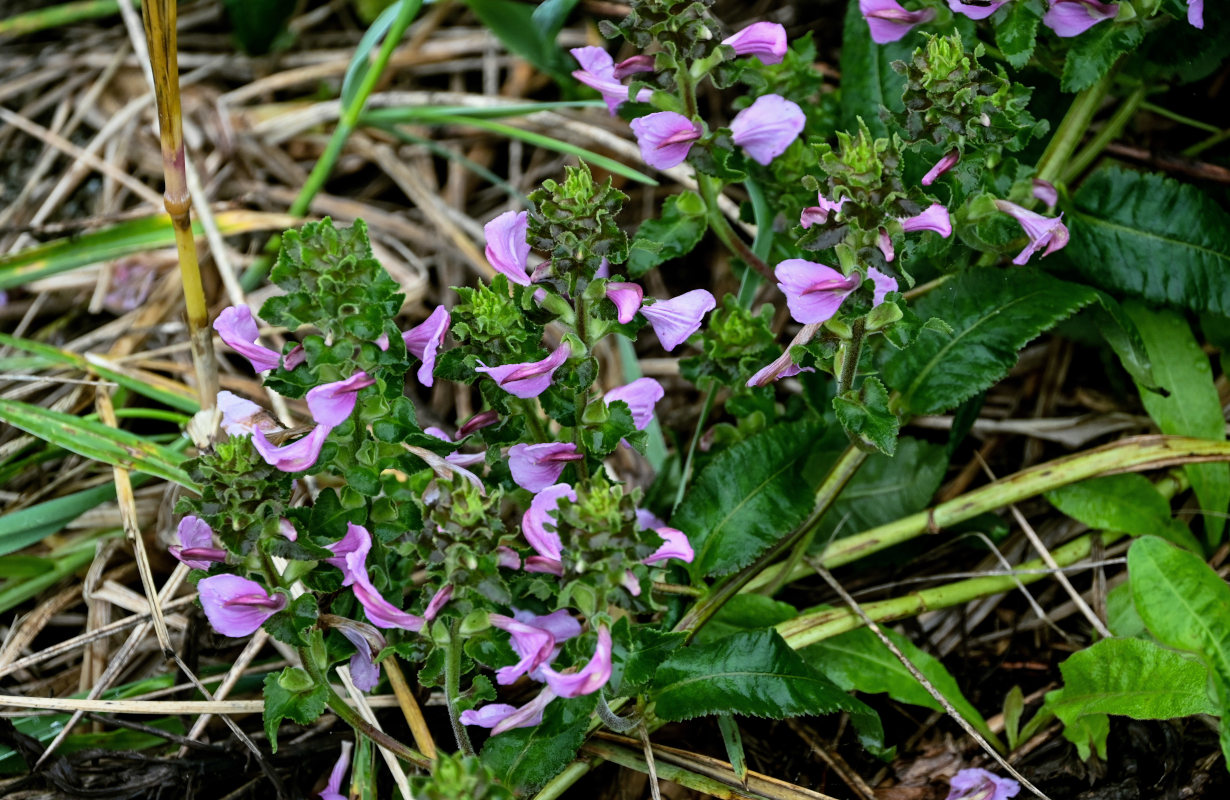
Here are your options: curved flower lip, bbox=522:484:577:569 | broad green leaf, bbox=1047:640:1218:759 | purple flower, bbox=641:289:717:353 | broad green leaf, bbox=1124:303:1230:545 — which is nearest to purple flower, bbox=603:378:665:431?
purple flower, bbox=641:289:717:353

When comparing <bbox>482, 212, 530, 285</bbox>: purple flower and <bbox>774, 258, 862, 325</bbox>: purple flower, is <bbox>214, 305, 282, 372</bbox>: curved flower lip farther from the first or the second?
<bbox>774, 258, 862, 325</bbox>: purple flower

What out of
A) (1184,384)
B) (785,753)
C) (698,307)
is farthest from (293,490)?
(1184,384)

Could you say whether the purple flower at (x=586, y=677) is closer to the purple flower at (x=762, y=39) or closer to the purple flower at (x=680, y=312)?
the purple flower at (x=680, y=312)

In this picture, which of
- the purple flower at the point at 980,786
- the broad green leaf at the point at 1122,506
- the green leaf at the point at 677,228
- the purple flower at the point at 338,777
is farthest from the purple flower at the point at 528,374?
the broad green leaf at the point at 1122,506

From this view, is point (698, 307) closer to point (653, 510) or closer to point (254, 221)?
point (653, 510)

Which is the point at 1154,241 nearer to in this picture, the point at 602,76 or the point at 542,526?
the point at 602,76

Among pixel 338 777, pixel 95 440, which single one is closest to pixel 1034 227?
pixel 338 777
